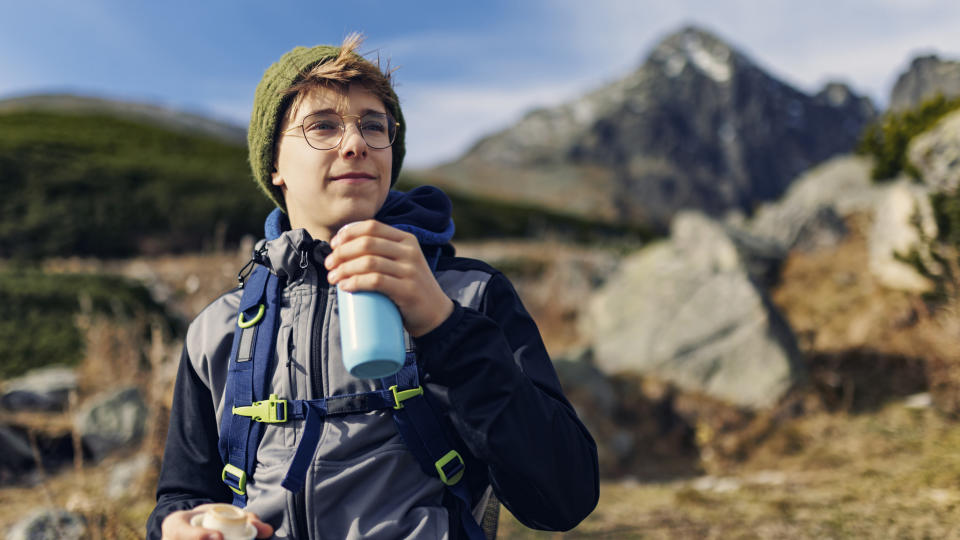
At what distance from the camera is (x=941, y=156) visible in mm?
5766

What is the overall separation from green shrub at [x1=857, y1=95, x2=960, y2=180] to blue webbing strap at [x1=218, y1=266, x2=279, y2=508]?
25.0 feet

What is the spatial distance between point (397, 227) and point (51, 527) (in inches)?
138

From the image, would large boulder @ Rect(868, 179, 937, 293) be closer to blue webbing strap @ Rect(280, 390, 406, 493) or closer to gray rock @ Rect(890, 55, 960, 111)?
gray rock @ Rect(890, 55, 960, 111)

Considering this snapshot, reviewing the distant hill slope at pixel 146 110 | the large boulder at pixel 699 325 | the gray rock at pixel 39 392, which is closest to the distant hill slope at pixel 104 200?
the gray rock at pixel 39 392

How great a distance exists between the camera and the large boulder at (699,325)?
6570mm

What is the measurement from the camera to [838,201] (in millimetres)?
12328

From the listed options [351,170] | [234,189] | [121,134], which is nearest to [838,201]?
[351,170]

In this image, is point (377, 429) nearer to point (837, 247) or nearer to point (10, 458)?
point (10, 458)

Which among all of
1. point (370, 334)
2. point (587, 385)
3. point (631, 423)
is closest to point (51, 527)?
point (370, 334)

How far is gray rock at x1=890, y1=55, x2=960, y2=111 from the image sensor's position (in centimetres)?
891

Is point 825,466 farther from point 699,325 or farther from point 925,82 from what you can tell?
point 925,82

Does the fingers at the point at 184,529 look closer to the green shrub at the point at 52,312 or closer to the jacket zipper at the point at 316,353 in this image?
the jacket zipper at the point at 316,353

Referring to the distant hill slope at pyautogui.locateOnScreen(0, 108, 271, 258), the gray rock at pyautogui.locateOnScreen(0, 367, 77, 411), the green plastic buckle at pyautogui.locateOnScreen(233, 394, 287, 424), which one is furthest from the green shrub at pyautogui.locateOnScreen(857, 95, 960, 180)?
the distant hill slope at pyautogui.locateOnScreen(0, 108, 271, 258)

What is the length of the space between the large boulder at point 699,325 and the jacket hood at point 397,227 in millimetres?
5865
